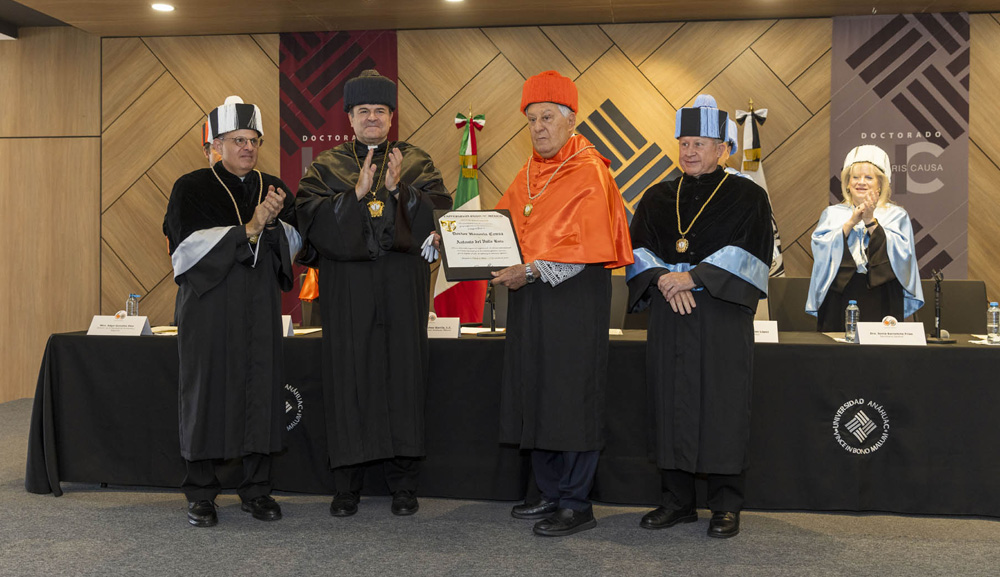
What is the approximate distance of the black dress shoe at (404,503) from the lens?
3.49 metres

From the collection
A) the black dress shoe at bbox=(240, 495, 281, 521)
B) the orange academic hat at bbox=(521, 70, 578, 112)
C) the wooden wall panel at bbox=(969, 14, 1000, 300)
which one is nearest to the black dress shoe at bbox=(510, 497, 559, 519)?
the black dress shoe at bbox=(240, 495, 281, 521)

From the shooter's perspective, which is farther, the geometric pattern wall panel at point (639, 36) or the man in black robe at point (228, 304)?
the geometric pattern wall panel at point (639, 36)

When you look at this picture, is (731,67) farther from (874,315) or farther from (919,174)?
(874,315)

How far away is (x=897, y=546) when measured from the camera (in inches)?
122

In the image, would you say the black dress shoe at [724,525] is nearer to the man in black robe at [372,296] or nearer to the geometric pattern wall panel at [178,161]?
the man in black robe at [372,296]

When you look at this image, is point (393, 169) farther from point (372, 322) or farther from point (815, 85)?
point (815, 85)

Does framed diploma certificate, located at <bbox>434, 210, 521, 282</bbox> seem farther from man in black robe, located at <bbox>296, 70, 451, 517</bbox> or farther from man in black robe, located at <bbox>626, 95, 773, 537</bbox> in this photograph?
man in black robe, located at <bbox>626, 95, 773, 537</bbox>

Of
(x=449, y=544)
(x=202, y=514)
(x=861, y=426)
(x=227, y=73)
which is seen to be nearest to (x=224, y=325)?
(x=202, y=514)

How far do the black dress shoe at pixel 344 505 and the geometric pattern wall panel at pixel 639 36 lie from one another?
4.60 metres

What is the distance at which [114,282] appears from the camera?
729 centimetres

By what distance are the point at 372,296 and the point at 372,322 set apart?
0.36 ft

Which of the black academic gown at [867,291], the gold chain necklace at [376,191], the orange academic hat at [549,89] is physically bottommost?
the black academic gown at [867,291]

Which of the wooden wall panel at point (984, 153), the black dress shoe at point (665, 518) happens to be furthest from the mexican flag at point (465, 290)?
the wooden wall panel at point (984, 153)

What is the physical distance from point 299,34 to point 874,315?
5170 mm
